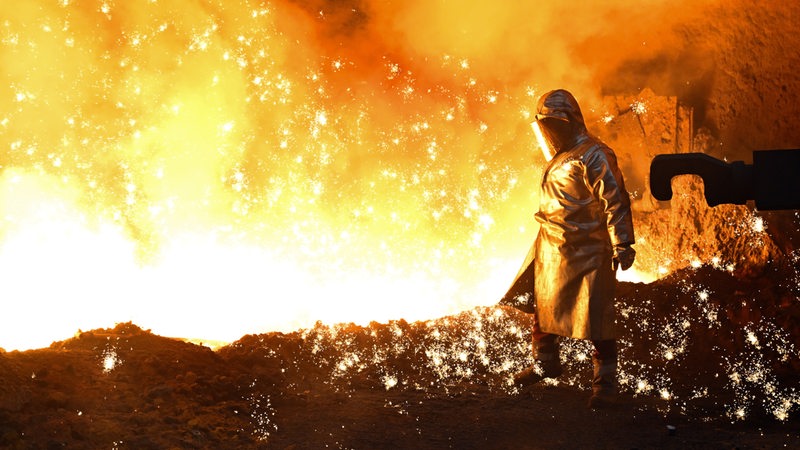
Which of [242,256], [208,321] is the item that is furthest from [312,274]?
[208,321]

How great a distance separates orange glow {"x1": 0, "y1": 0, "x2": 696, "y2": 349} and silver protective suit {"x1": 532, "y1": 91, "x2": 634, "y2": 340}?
11.6 feet

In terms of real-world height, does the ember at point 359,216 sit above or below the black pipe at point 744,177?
above

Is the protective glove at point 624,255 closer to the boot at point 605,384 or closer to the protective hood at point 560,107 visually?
the boot at point 605,384

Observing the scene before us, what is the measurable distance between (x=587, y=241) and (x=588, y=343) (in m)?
1.71

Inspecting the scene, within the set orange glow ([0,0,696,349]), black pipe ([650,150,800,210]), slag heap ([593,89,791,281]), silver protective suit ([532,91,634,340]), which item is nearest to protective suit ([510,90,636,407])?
silver protective suit ([532,91,634,340])

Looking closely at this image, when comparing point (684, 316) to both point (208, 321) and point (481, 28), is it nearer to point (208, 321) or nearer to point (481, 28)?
point (481, 28)

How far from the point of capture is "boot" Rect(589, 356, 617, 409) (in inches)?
200

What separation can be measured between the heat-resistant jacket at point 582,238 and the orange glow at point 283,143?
11.6 ft

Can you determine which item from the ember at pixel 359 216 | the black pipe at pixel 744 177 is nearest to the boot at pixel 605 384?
the ember at pixel 359 216

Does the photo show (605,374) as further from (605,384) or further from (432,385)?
(432,385)

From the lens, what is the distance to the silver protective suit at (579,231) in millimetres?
4891

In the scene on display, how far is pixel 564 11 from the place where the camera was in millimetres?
8227

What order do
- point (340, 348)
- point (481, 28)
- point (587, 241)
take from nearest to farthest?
point (587, 241), point (340, 348), point (481, 28)

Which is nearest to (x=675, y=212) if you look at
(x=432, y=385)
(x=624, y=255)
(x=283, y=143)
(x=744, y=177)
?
(x=624, y=255)
